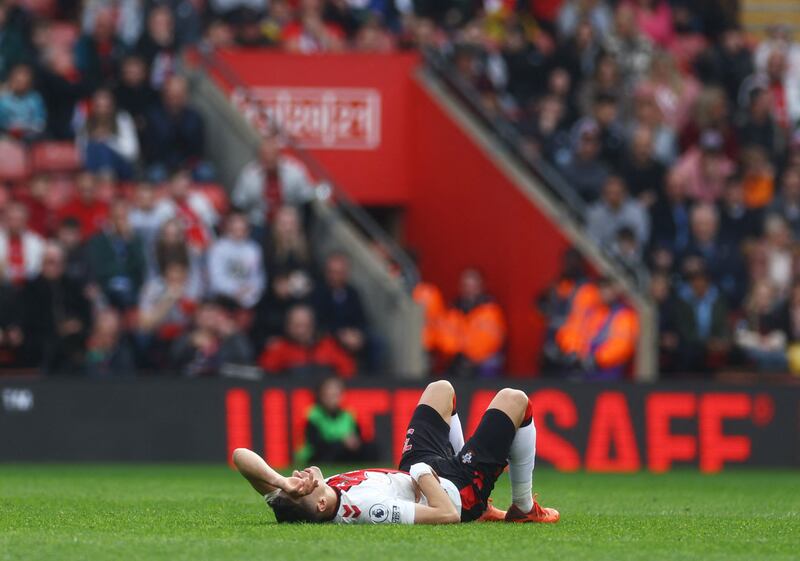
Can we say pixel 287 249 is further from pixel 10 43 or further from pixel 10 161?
pixel 10 43

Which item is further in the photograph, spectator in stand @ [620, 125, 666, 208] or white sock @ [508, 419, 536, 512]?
spectator in stand @ [620, 125, 666, 208]

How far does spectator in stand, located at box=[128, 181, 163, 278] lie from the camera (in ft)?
64.4

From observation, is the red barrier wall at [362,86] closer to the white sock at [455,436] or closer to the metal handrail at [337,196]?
the metal handrail at [337,196]

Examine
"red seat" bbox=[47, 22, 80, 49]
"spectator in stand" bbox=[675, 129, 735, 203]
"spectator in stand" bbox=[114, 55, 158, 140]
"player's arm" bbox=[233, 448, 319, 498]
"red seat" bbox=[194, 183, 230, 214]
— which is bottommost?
"player's arm" bbox=[233, 448, 319, 498]

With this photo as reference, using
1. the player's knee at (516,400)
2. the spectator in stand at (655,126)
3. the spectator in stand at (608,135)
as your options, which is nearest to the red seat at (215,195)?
the spectator in stand at (608,135)

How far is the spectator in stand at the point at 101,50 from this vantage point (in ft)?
70.1

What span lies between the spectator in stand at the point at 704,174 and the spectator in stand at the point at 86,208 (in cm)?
722

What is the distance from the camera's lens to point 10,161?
20453mm

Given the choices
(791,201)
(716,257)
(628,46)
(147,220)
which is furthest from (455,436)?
(628,46)

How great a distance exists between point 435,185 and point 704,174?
345 centimetres

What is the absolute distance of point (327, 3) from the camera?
2367cm

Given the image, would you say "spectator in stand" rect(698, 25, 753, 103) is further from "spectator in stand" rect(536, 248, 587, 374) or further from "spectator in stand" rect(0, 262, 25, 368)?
"spectator in stand" rect(0, 262, 25, 368)

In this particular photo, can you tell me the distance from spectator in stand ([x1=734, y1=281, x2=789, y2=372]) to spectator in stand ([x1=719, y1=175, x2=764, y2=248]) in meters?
1.49

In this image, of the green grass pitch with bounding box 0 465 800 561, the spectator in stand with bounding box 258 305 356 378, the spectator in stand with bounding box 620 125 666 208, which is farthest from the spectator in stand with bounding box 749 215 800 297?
the green grass pitch with bounding box 0 465 800 561
